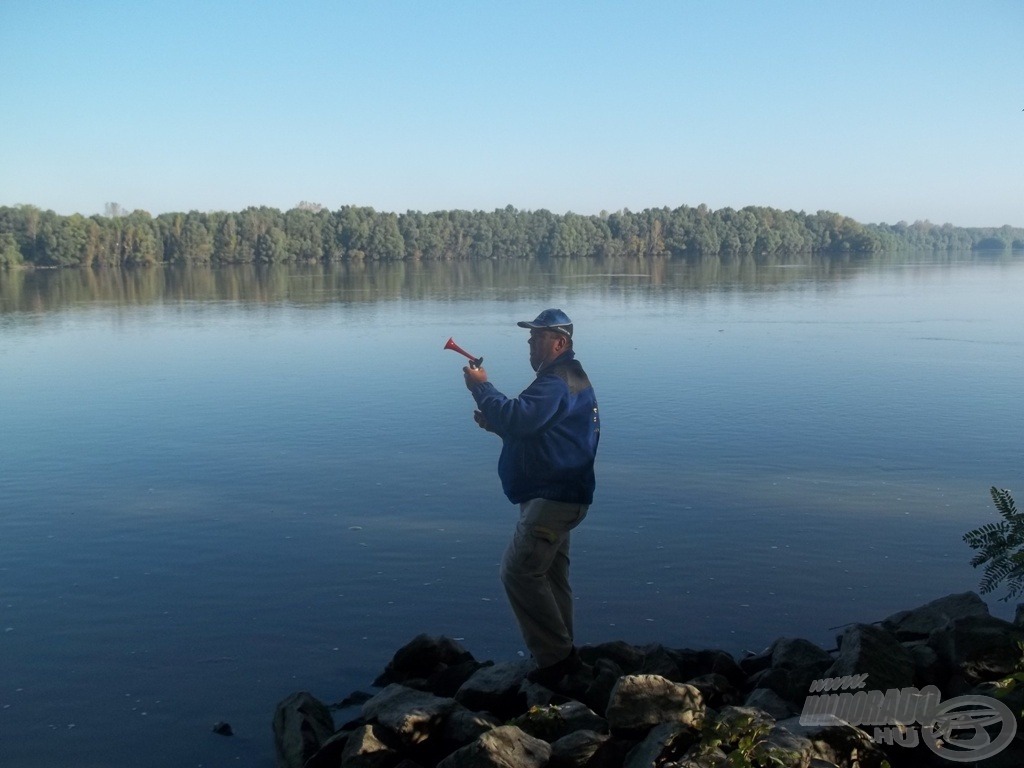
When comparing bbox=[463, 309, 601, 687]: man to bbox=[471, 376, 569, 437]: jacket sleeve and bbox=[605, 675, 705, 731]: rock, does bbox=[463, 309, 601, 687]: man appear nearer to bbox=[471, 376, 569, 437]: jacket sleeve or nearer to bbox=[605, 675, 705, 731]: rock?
bbox=[471, 376, 569, 437]: jacket sleeve

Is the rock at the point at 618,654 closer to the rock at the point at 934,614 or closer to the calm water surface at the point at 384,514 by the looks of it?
the calm water surface at the point at 384,514

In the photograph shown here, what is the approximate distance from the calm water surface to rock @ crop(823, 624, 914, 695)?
6.96ft

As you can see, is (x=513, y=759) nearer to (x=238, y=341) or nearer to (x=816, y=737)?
(x=816, y=737)

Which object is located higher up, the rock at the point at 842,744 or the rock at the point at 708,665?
the rock at the point at 842,744

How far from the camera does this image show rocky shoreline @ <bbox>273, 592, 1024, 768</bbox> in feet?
17.7

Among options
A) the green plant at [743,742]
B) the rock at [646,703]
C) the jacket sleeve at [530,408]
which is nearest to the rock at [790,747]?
the green plant at [743,742]

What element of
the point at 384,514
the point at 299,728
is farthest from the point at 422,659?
the point at 384,514

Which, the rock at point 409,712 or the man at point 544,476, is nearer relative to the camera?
the rock at point 409,712

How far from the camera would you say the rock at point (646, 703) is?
5.95m

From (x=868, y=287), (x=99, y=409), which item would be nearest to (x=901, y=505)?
(x=99, y=409)

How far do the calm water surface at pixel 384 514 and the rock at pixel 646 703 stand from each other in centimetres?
244

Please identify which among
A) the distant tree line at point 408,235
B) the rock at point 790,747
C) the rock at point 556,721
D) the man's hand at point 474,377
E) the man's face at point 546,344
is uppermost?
the distant tree line at point 408,235

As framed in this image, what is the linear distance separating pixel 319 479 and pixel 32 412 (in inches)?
355

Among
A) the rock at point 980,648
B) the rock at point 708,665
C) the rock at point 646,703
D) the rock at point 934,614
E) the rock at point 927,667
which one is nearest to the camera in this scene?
the rock at point 646,703
